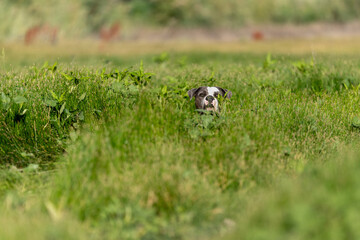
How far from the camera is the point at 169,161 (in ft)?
13.9

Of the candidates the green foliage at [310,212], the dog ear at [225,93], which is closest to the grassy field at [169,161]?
the green foliage at [310,212]

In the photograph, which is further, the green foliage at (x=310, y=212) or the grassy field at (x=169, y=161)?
the grassy field at (x=169, y=161)

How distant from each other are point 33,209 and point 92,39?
634 inches

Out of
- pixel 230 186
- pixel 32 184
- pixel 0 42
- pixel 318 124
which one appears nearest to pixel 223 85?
pixel 318 124

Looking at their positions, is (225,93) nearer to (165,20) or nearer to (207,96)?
(207,96)

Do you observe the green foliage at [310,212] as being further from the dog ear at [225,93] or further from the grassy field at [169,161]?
the dog ear at [225,93]

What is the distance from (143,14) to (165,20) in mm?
1098

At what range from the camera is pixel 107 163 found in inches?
161

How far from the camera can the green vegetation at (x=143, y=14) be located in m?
19.8

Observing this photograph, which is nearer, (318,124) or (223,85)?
(318,124)

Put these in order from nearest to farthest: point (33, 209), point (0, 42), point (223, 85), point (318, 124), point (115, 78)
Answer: point (33, 209)
point (318, 124)
point (115, 78)
point (223, 85)
point (0, 42)

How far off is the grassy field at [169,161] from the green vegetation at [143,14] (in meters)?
13.3

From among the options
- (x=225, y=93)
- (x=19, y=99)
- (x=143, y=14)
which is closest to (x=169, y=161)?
(x=225, y=93)

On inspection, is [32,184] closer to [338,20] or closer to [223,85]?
[223,85]
